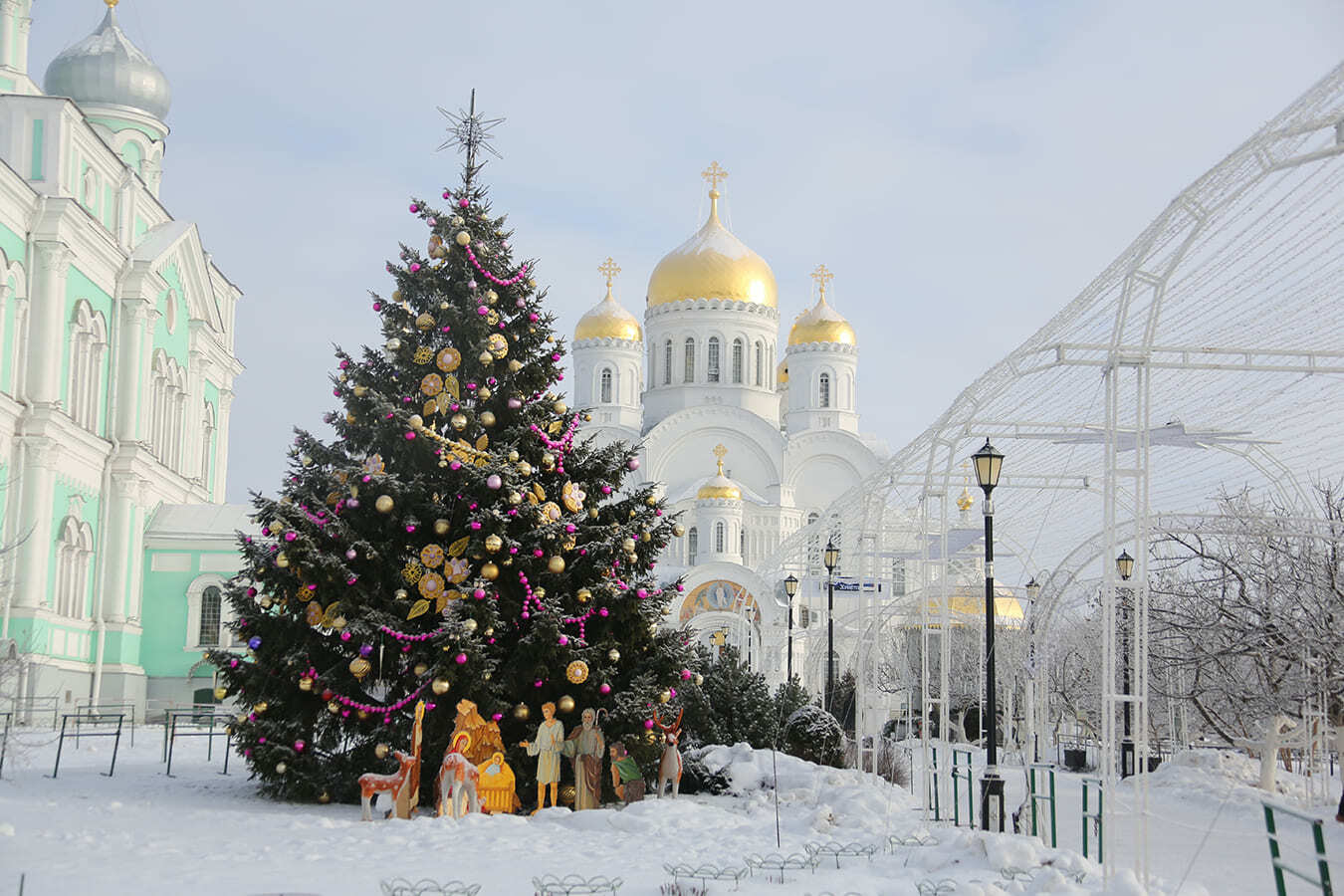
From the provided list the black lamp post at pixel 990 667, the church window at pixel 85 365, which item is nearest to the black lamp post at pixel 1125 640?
the black lamp post at pixel 990 667

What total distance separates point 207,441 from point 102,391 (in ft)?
33.5

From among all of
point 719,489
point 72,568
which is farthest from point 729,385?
point 72,568

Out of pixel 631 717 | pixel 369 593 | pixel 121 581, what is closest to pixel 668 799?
pixel 631 717

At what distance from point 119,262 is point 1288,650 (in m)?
31.7

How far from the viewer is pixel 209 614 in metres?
39.4

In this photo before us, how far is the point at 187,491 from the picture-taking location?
43719 millimetres

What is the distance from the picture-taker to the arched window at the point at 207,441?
46.9m

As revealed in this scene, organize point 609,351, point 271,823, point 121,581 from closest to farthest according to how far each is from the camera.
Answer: point 271,823
point 121,581
point 609,351

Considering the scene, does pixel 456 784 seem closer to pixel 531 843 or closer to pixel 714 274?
pixel 531 843

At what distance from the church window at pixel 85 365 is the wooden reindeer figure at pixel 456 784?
25.5 metres

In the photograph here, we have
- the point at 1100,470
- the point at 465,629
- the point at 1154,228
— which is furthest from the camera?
the point at 1100,470

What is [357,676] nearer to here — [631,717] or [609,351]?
[631,717]

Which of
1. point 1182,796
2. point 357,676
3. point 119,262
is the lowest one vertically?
point 1182,796

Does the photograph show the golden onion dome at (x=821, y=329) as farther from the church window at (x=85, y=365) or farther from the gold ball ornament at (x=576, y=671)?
the gold ball ornament at (x=576, y=671)
